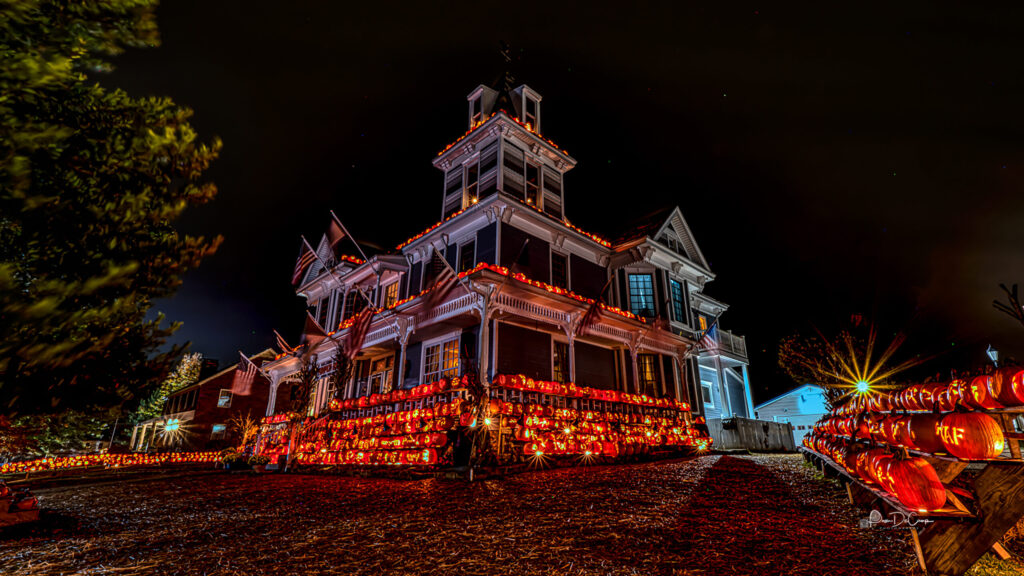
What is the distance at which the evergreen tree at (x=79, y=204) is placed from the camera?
3.07 metres

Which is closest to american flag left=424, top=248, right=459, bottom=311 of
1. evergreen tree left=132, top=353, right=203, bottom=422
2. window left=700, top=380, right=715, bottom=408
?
window left=700, top=380, right=715, bottom=408

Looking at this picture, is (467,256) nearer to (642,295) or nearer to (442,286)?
(442,286)

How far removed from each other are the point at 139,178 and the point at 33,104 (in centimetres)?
81

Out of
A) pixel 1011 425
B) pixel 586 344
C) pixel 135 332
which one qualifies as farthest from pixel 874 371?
pixel 135 332

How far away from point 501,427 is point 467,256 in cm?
843

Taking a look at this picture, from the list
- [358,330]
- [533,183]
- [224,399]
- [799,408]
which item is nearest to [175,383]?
[224,399]

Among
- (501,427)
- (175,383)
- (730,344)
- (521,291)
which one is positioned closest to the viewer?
(501,427)

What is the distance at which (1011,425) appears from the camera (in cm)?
331

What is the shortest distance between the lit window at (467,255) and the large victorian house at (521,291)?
0.07 m

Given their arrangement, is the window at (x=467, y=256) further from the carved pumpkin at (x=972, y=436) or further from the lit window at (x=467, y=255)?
the carved pumpkin at (x=972, y=436)

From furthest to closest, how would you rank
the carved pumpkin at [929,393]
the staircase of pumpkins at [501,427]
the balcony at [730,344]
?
the balcony at [730,344]
the staircase of pumpkins at [501,427]
the carved pumpkin at [929,393]

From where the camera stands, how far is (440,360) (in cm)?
1623

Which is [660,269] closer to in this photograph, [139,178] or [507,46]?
[507,46]
